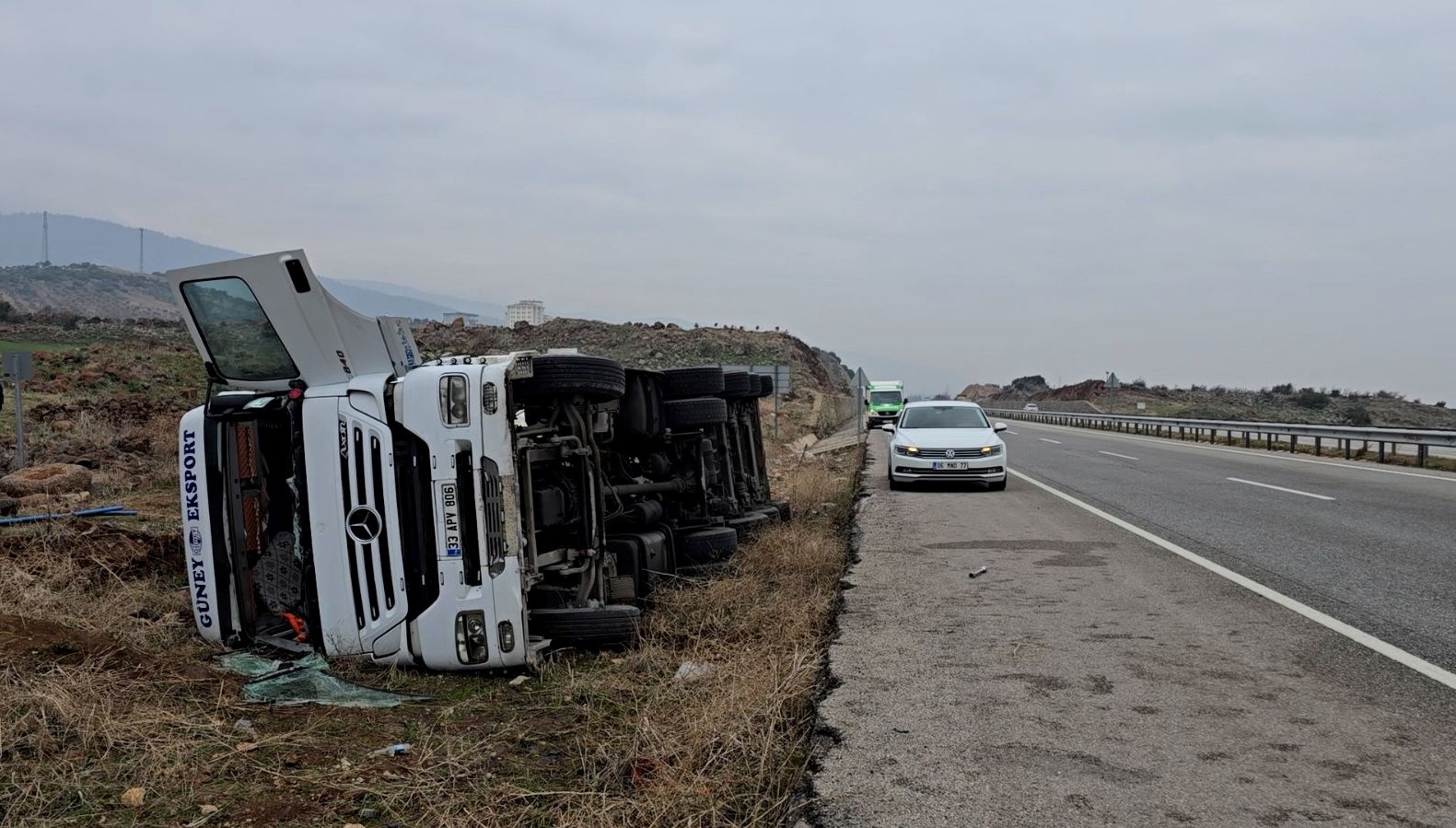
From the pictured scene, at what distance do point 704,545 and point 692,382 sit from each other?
1.54 meters

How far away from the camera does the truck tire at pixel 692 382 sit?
9.26 meters

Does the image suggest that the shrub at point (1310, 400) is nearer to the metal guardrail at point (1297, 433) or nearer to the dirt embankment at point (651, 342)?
the metal guardrail at point (1297, 433)

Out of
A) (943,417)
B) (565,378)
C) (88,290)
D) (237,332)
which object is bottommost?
(943,417)

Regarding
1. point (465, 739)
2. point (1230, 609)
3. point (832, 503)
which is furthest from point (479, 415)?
point (832, 503)

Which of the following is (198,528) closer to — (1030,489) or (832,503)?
(832,503)

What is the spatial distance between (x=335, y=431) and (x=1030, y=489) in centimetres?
1216

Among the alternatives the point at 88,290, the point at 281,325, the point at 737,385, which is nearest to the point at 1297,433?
the point at 737,385

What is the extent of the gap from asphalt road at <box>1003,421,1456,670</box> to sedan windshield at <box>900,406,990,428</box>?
1.59 m

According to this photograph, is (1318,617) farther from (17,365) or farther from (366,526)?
(17,365)

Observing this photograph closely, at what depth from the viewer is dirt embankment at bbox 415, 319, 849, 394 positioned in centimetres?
5106

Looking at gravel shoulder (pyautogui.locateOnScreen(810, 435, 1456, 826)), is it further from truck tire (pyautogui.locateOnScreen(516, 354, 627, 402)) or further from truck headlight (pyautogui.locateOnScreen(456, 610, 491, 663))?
truck tire (pyautogui.locateOnScreen(516, 354, 627, 402))

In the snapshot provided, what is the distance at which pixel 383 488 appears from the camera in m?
6.02

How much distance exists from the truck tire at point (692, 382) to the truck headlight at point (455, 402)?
3.29 m

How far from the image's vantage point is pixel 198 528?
6535 mm
